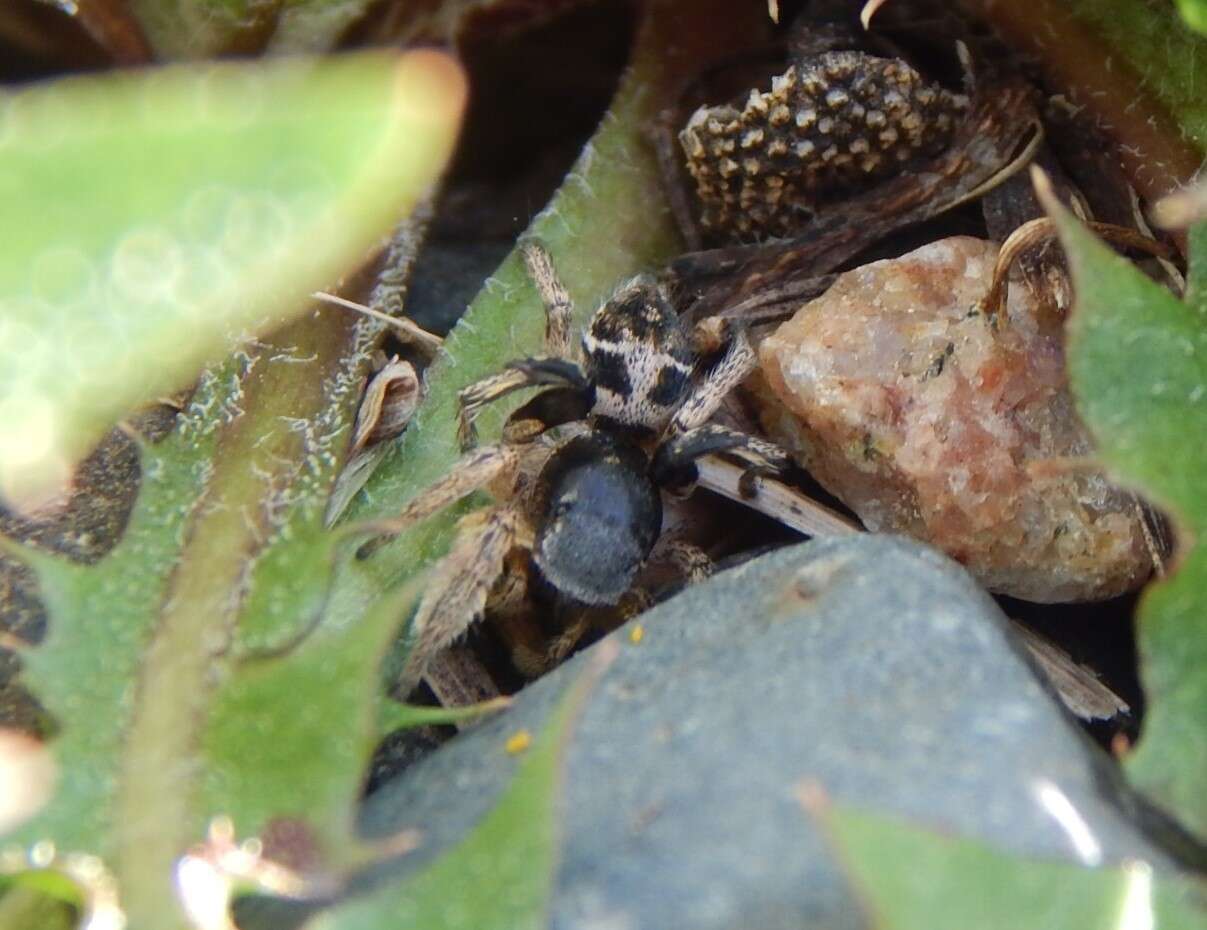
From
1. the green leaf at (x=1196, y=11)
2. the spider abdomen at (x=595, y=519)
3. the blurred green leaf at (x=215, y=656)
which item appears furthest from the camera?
the spider abdomen at (x=595, y=519)

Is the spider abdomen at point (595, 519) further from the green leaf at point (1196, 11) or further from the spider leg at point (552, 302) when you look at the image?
the green leaf at point (1196, 11)

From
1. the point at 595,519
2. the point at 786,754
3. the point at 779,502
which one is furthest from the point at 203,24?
the point at 786,754

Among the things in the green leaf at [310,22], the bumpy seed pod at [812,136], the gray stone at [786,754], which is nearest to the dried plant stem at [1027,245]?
the bumpy seed pod at [812,136]

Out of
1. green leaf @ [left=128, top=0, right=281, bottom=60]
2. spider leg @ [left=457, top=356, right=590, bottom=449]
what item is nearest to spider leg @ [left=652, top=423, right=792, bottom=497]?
spider leg @ [left=457, top=356, right=590, bottom=449]

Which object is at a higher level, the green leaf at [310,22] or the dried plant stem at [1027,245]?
the green leaf at [310,22]

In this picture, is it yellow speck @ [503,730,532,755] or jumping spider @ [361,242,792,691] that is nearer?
yellow speck @ [503,730,532,755]

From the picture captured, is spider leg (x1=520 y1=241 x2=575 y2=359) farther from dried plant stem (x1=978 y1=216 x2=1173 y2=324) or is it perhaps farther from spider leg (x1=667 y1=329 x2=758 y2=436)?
dried plant stem (x1=978 y1=216 x2=1173 y2=324)

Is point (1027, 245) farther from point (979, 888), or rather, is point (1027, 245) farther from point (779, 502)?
point (979, 888)
